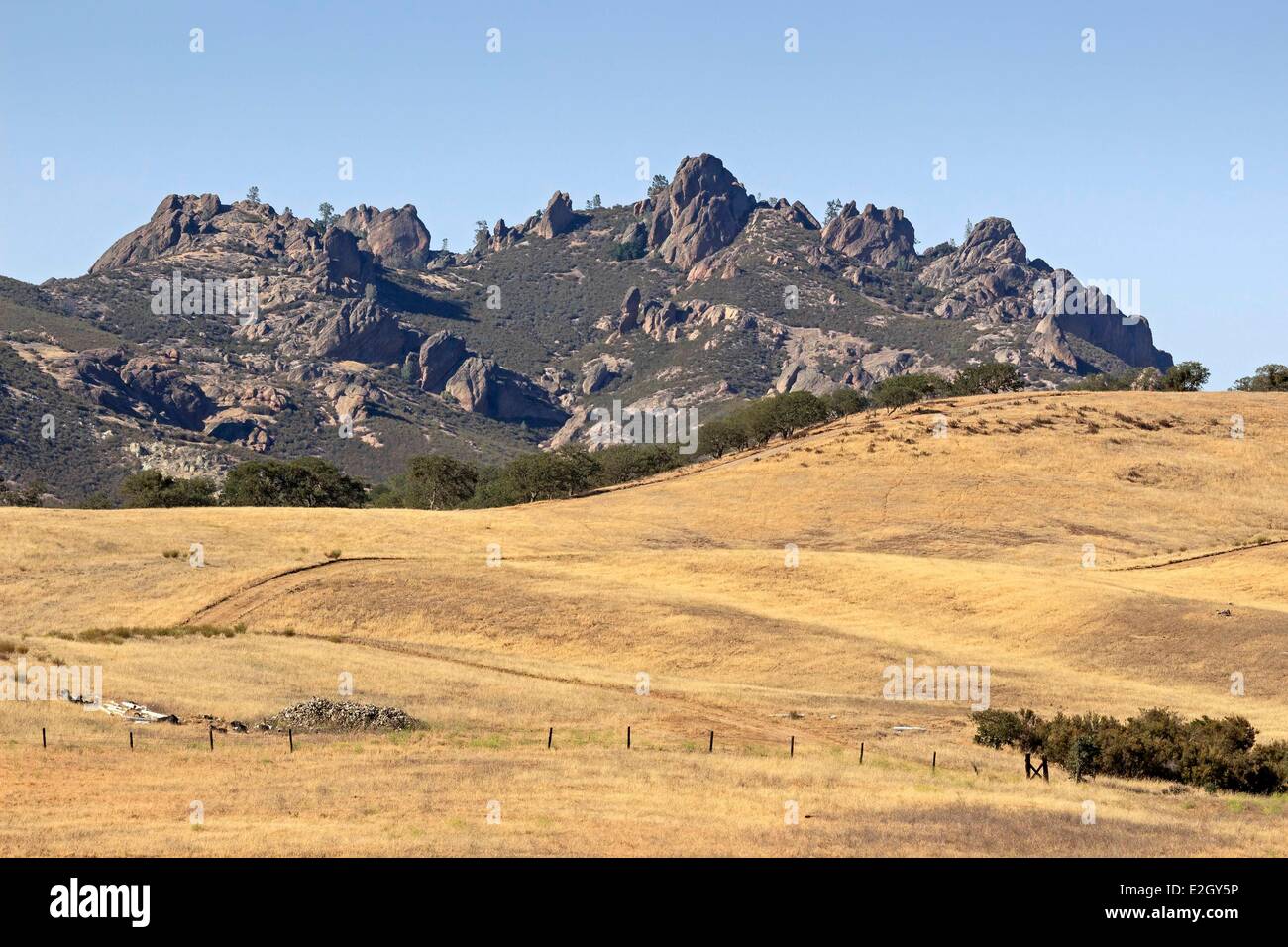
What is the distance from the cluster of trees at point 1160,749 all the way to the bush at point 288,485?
96.1 metres

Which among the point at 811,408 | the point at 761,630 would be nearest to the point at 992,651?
the point at 761,630

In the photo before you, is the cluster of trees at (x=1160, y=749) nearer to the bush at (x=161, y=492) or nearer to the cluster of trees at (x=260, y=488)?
the bush at (x=161, y=492)

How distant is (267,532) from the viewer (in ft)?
287

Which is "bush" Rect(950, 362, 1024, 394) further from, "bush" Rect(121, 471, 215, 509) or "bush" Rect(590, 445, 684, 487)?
"bush" Rect(121, 471, 215, 509)

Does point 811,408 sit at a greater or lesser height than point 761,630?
greater

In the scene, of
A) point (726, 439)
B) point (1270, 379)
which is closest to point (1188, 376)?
point (1270, 379)

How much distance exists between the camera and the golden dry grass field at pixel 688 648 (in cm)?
3020

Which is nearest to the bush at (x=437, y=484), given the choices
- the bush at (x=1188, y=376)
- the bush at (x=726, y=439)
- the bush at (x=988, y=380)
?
the bush at (x=726, y=439)

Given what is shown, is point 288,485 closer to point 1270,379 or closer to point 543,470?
point 543,470

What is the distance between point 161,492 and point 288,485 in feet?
47.3
